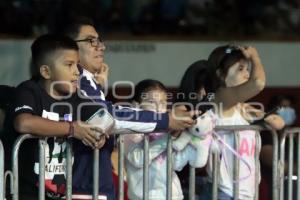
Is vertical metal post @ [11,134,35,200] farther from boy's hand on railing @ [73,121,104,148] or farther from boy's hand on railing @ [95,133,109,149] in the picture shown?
boy's hand on railing @ [95,133,109,149]

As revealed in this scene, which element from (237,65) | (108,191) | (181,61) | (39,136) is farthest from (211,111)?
(181,61)

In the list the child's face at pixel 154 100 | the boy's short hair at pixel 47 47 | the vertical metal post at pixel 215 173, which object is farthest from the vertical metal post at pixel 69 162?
the vertical metal post at pixel 215 173

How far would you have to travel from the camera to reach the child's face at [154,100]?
5502 mm

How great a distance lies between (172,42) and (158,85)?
4.80 m

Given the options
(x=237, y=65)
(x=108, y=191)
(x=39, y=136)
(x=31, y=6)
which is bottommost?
(x=108, y=191)

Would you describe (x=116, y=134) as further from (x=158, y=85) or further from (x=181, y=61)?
(x=181, y=61)

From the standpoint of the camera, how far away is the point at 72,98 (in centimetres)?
487

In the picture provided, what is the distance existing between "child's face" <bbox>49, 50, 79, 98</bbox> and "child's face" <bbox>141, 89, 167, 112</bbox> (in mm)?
748

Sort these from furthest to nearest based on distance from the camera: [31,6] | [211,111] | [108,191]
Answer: [31,6]
[211,111]
[108,191]

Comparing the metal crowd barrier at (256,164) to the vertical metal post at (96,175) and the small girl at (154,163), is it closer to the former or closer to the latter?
the small girl at (154,163)

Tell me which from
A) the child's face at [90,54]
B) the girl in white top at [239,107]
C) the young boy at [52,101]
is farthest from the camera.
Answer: the girl in white top at [239,107]

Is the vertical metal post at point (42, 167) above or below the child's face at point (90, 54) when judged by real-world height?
below

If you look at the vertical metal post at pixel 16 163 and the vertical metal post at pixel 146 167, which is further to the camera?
the vertical metal post at pixel 146 167

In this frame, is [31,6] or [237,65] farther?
[31,6]
